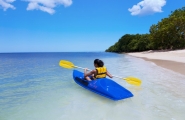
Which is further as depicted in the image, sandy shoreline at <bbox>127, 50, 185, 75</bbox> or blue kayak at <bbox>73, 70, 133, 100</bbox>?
sandy shoreline at <bbox>127, 50, 185, 75</bbox>

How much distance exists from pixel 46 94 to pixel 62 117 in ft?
7.32

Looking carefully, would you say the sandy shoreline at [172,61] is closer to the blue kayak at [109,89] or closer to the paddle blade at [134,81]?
the paddle blade at [134,81]

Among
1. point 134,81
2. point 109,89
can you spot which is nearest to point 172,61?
point 134,81

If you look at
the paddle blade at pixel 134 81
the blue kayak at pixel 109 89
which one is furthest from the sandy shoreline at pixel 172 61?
the blue kayak at pixel 109 89

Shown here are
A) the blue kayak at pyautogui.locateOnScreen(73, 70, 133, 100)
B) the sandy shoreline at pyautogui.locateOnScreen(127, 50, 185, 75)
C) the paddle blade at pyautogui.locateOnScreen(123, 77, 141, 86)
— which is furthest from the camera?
the sandy shoreline at pyautogui.locateOnScreen(127, 50, 185, 75)

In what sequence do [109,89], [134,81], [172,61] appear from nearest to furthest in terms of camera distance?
[109,89] < [134,81] < [172,61]

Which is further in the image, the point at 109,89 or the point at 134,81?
the point at 134,81

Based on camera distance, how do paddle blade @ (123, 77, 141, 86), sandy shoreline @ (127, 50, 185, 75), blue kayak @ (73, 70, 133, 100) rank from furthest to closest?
sandy shoreline @ (127, 50, 185, 75) < paddle blade @ (123, 77, 141, 86) < blue kayak @ (73, 70, 133, 100)

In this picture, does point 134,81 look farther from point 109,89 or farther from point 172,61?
point 172,61

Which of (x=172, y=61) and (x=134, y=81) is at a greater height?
(x=134, y=81)

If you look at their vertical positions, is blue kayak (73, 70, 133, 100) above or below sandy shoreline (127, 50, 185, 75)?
above

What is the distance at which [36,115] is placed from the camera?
4.10 metres

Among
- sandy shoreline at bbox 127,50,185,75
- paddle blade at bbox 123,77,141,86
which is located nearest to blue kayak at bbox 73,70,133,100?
paddle blade at bbox 123,77,141,86

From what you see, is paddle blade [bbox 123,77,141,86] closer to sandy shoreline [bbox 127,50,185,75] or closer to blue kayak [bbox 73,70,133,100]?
blue kayak [bbox 73,70,133,100]
